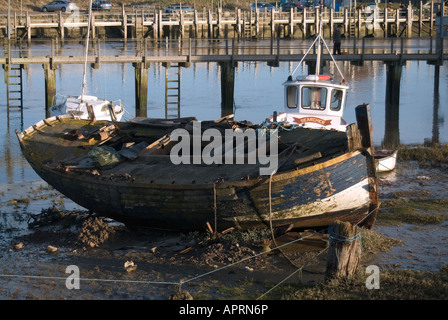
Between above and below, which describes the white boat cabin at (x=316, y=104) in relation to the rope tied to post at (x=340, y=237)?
above

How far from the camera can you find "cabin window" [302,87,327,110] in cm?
1947

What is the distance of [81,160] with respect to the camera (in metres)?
16.4

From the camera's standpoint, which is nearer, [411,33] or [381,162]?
[381,162]

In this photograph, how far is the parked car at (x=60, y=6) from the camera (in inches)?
2771

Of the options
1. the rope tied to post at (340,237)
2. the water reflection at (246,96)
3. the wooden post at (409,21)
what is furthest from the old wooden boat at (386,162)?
the wooden post at (409,21)

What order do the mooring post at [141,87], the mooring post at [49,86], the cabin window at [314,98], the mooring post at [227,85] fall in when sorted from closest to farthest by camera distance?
1. the cabin window at [314,98]
2. the mooring post at [49,86]
3. the mooring post at [141,87]
4. the mooring post at [227,85]

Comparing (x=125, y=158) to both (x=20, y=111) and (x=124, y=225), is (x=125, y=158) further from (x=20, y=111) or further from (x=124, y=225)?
(x=20, y=111)

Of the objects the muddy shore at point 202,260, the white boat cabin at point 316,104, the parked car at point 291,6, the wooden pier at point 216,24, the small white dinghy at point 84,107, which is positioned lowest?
the muddy shore at point 202,260

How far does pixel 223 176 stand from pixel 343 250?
351 cm

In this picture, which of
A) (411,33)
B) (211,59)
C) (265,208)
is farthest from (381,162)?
(411,33)

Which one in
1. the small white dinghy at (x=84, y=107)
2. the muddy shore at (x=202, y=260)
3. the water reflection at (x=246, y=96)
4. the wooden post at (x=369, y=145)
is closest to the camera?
the muddy shore at (x=202, y=260)

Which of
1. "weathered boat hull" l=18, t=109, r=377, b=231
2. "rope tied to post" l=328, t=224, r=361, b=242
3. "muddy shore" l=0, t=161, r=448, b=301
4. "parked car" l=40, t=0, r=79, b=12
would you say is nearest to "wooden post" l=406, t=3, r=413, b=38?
"parked car" l=40, t=0, r=79, b=12

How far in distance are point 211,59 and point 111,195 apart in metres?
20.4

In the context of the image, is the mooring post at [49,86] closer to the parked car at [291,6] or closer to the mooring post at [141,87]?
the mooring post at [141,87]
